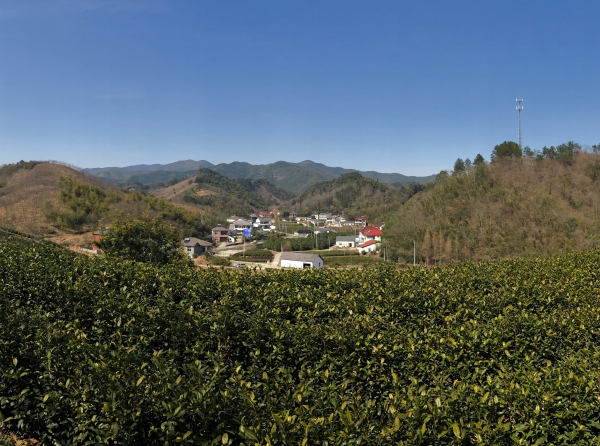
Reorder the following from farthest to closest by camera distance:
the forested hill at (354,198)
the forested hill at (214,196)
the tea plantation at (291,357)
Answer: the forested hill at (214,196), the forested hill at (354,198), the tea plantation at (291,357)

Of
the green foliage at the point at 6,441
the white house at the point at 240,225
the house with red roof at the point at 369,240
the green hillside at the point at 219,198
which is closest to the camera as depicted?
the green foliage at the point at 6,441

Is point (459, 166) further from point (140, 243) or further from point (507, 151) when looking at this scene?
point (140, 243)

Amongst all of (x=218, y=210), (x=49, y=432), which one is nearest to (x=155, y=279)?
(x=49, y=432)

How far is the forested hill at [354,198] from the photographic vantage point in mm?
79625

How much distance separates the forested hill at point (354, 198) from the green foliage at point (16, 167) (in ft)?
192

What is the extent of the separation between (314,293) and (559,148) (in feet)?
153

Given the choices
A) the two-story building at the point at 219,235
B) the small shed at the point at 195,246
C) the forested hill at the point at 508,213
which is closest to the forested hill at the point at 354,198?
the two-story building at the point at 219,235

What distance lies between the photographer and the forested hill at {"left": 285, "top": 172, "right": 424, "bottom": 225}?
7962 cm

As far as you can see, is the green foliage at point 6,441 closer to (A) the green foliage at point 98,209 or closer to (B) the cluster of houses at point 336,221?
(A) the green foliage at point 98,209

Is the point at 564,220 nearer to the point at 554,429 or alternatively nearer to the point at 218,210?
the point at 554,429

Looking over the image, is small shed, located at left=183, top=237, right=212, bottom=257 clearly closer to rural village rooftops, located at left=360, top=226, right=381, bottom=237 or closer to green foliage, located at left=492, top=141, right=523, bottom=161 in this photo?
rural village rooftops, located at left=360, top=226, right=381, bottom=237

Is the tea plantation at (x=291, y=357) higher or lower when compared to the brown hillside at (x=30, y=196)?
lower

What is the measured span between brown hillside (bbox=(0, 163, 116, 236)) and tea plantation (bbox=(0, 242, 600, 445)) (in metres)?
32.2

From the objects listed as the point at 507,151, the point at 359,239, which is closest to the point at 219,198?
the point at 359,239
